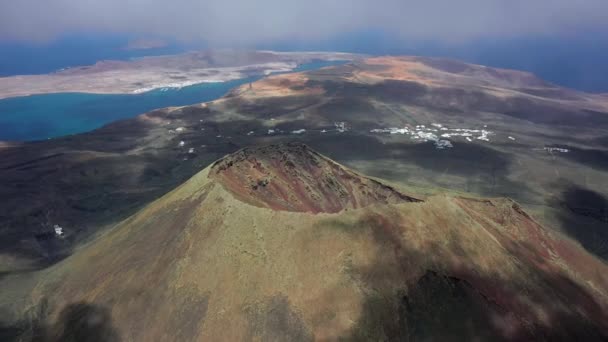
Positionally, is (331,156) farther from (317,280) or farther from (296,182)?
(317,280)

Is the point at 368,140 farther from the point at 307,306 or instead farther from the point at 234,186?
the point at 307,306

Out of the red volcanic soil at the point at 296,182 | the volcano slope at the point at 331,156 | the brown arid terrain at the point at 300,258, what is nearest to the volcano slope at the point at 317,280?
the brown arid terrain at the point at 300,258

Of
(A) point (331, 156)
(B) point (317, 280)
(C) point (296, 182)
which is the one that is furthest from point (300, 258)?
(A) point (331, 156)

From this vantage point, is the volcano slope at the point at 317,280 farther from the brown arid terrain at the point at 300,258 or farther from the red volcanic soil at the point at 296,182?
the red volcanic soil at the point at 296,182

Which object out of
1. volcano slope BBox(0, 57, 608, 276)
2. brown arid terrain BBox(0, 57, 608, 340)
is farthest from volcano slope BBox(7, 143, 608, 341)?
volcano slope BBox(0, 57, 608, 276)

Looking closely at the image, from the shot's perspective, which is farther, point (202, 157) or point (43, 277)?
point (202, 157)

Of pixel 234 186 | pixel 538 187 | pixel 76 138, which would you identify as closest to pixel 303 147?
pixel 234 186

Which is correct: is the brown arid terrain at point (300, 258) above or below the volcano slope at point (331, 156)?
above
